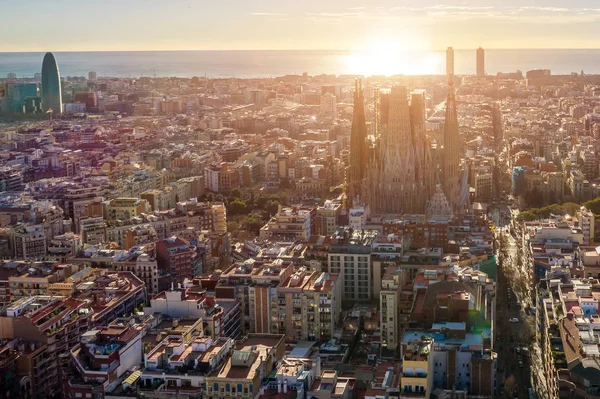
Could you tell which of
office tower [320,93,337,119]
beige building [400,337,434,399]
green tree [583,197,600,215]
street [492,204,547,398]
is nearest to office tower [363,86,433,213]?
street [492,204,547,398]

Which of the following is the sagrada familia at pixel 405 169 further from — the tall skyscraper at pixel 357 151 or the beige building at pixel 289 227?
the beige building at pixel 289 227

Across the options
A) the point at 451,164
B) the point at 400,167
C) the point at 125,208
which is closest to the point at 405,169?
the point at 400,167

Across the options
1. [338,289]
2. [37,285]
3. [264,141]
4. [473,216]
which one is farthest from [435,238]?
[264,141]

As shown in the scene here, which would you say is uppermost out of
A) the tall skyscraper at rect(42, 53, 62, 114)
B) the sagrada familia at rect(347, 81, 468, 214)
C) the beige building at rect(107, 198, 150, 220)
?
the tall skyscraper at rect(42, 53, 62, 114)

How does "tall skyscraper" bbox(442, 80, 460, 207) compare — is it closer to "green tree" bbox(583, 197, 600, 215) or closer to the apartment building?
"green tree" bbox(583, 197, 600, 215)

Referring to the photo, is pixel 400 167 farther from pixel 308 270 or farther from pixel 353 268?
pixel 308 270

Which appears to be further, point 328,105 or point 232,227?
point 328,105

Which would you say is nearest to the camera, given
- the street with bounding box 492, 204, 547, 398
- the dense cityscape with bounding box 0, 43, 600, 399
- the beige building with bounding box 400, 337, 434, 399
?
the beige building with bounding box 400, 337, 434, 399
